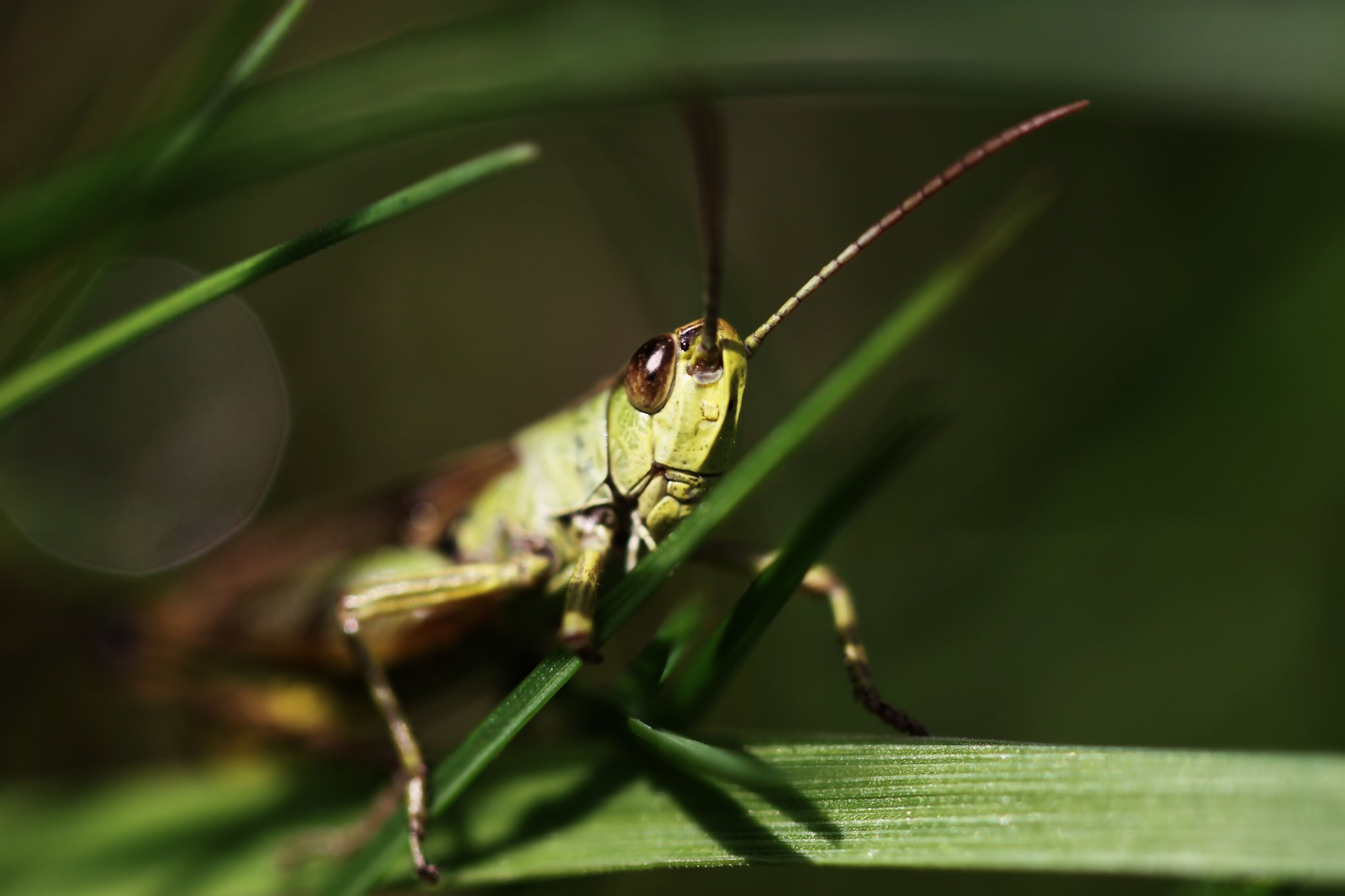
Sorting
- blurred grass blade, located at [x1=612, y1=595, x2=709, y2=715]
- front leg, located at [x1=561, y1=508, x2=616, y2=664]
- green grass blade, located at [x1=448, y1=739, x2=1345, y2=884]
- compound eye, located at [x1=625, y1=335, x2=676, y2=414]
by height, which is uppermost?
compound eye, located at [x1=625, y1=335, x2=676, y2=414]

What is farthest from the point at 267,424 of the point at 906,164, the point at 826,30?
the point at 906,164

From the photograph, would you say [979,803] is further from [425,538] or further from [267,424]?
[267,424]

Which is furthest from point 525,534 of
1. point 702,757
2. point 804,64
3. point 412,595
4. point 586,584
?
point 804,64

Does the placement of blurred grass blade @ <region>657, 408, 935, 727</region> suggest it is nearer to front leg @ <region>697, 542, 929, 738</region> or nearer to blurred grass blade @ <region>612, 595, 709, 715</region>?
blurred grass blade @ <region>612, 595, 709, 715</region>

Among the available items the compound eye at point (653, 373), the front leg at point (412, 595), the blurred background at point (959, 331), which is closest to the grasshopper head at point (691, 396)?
the compound eye at point (653, 373)

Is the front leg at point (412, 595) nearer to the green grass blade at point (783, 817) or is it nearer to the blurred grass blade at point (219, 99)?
the green grass blade at point (783, 817)

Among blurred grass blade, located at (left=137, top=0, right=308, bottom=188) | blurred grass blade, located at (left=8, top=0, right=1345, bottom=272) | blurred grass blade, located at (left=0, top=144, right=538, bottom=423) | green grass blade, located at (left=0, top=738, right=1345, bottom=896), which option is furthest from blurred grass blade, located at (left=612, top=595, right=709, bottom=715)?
blurred grass blade, located at (left=8, top=0, right=1345, bottom=272)

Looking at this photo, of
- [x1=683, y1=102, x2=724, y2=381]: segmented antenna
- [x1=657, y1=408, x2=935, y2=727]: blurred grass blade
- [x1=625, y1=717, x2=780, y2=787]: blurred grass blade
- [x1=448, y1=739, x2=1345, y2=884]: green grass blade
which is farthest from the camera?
[x1=657, y1=408, x2=935, y2=727]: blurred grass blade
